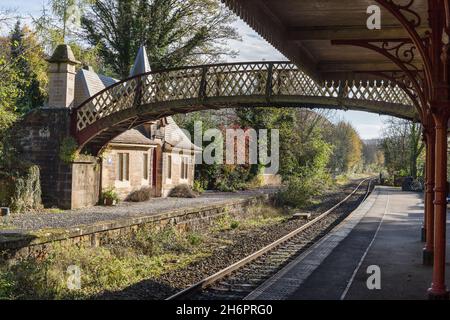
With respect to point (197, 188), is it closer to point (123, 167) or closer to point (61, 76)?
point (123, 167)

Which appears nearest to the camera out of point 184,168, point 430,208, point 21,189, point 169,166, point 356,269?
point 356,269

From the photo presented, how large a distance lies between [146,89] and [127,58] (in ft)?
45.3

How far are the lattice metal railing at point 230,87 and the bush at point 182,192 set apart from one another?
8.12 metres

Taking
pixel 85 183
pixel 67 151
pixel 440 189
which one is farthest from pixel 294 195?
pixel 440 189

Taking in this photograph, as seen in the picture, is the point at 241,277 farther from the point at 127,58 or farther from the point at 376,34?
the point at 127,58

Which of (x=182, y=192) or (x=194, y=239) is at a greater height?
(x=182, y=192)

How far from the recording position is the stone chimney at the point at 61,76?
802 inches

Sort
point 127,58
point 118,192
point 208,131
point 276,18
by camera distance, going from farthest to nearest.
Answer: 1. point 208,131
2. point 127,58
3. point 118,192
4. point 276,18

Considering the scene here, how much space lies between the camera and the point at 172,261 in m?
13.7

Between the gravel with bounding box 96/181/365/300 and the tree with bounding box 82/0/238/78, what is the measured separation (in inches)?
618

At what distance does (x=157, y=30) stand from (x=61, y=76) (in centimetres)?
1331

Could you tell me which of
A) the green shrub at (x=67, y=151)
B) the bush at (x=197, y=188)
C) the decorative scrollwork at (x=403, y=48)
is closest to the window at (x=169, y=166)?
the bush at (x=197, y=188)

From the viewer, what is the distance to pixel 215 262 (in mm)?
13047

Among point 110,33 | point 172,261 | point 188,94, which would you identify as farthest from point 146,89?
point 110,33
